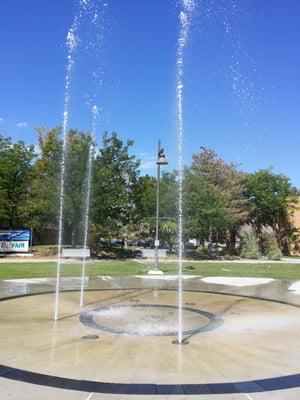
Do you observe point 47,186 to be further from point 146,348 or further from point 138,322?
point 146,348

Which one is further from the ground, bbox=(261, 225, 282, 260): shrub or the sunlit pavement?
bbox=(261, 225, 282, 260): shrub

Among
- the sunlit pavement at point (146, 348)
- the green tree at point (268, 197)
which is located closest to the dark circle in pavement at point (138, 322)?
the sunlit pavement at point (146, 348)

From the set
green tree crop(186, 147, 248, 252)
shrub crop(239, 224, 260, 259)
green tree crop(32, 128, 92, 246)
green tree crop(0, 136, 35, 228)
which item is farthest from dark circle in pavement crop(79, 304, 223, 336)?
shrub crop(239, 224, 260, 259)

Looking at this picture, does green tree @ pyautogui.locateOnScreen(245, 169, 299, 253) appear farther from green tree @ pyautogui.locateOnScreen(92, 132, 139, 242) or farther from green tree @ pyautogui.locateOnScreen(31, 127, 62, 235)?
green tree @ pyautogui.locateOnScreen(31, 127, 62, 235)

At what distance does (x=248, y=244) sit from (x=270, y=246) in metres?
1.60

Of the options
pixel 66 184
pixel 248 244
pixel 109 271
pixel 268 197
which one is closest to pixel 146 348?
pixel 109 271

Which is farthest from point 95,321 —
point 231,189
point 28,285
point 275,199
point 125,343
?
point 275,199

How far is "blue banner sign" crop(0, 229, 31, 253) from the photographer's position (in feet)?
96.2

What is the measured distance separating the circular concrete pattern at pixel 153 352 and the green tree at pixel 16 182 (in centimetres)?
2189

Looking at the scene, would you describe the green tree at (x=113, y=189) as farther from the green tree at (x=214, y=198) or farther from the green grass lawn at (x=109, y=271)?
the green grass lawn at (x=109, y=271)

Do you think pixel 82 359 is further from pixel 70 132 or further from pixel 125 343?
pixel 70 132

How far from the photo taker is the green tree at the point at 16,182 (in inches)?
1225

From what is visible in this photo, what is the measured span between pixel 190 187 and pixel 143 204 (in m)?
3.49

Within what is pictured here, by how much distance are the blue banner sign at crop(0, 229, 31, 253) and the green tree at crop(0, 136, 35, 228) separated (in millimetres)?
1628
